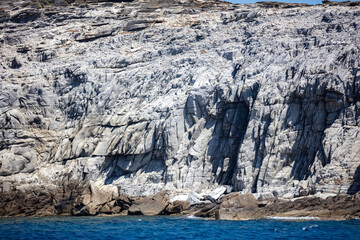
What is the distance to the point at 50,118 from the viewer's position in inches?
1930

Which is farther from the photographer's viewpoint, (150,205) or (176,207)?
(150,205)

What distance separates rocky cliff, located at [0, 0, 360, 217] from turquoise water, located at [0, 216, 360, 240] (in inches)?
238

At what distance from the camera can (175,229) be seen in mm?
29047

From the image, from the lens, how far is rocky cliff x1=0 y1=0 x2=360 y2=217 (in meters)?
38.0

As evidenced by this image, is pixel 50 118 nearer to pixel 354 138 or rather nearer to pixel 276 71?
pixel 276 71

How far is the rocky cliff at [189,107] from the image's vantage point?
125 ft

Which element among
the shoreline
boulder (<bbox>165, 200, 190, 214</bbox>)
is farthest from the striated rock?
boulder (<bbox>165, 200, 190, 214</bbox>)

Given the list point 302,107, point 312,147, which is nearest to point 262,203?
point 312,147

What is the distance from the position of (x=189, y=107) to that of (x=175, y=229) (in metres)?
17.6

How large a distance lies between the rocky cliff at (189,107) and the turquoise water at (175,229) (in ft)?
19.9

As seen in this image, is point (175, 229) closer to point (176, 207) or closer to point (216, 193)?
point (176, 207)

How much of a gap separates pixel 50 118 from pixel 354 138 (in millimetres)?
31840

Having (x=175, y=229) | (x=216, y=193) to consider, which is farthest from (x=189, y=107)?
(x=175, y=229)

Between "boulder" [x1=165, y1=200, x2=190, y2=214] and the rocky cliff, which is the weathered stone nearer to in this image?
the rocky cliff
